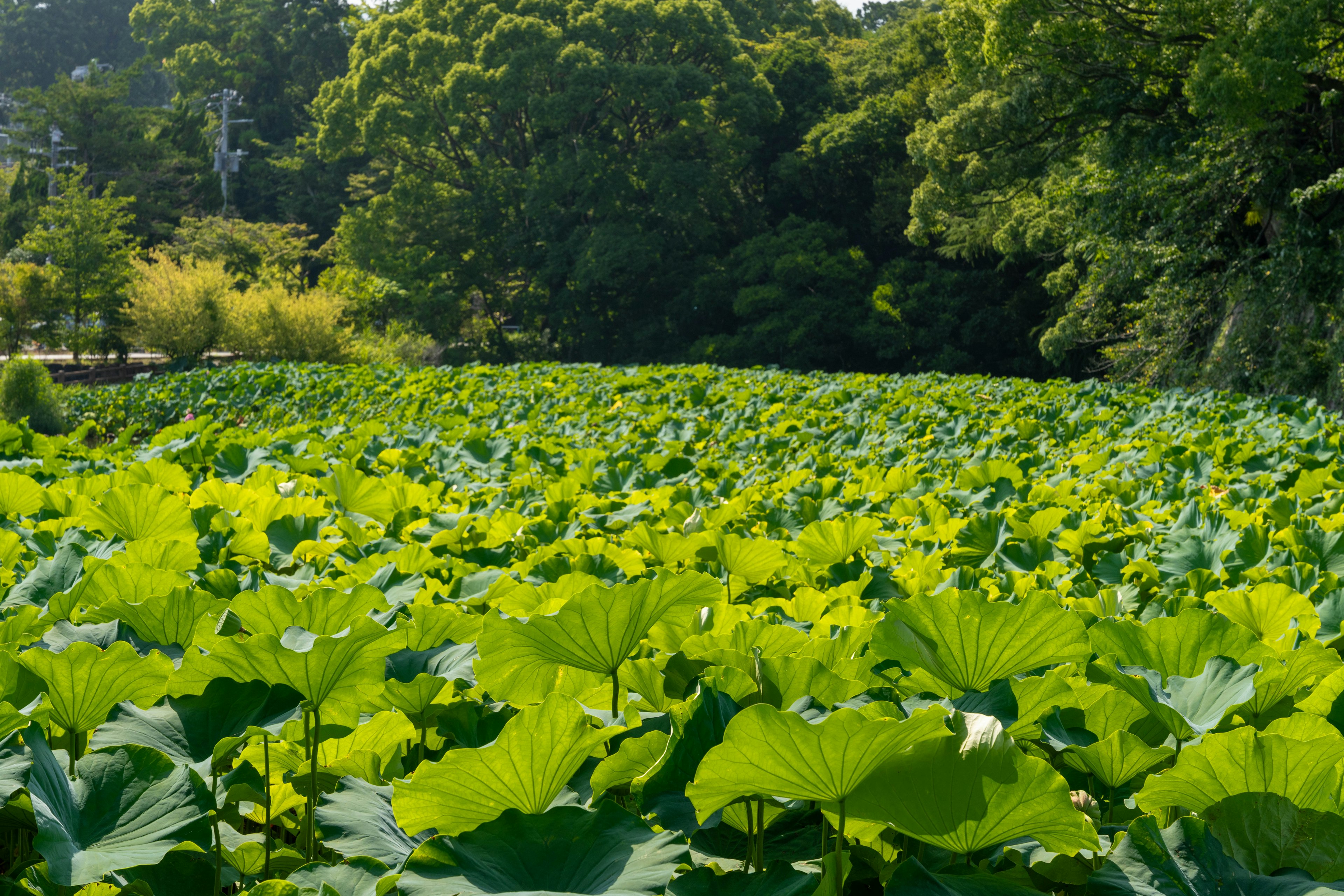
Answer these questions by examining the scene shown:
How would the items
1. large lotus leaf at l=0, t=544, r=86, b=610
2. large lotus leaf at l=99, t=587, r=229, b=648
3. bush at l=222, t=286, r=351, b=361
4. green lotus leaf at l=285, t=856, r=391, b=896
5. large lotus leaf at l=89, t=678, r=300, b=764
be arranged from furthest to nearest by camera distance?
bush at l=222, t=286, r=351, b=361
large lotus leaf at l=0, t=544, r=86, b=610
large lotus leaf at l=99, t=587, r=229, b=648
large lotus leaf at l=89, t=678, r=300, b=764
green lotus leaf at l=285, t=856, r=391, b=896

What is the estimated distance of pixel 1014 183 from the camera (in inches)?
717

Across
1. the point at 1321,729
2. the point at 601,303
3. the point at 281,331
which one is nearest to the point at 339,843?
the point at 1321,729

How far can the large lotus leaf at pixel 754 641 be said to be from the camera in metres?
1.01

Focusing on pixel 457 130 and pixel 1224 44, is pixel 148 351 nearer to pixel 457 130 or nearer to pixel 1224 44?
pixel 457 130

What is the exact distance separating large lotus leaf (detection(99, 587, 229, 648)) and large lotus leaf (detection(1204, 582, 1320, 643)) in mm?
1216

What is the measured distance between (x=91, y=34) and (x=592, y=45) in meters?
57.9

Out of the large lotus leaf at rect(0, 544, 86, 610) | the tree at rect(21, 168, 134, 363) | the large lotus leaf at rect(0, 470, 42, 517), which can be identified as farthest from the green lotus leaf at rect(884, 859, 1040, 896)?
the tree at rect(21, 168, 134, 363)

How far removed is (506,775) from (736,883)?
163 mm

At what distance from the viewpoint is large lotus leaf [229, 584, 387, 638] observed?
0.98 meters

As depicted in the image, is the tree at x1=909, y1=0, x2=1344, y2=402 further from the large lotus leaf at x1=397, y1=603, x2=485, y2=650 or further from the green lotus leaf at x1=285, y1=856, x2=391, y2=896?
the green lotus leaf at x1=285, y1=856, x2=391, y2=896

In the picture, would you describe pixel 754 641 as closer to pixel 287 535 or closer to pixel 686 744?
pixel 686 744

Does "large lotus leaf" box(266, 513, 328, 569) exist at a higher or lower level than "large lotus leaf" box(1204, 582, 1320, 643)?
lower

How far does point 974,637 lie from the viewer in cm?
87

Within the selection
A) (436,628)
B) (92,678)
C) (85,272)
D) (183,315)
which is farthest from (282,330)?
(92,678)
